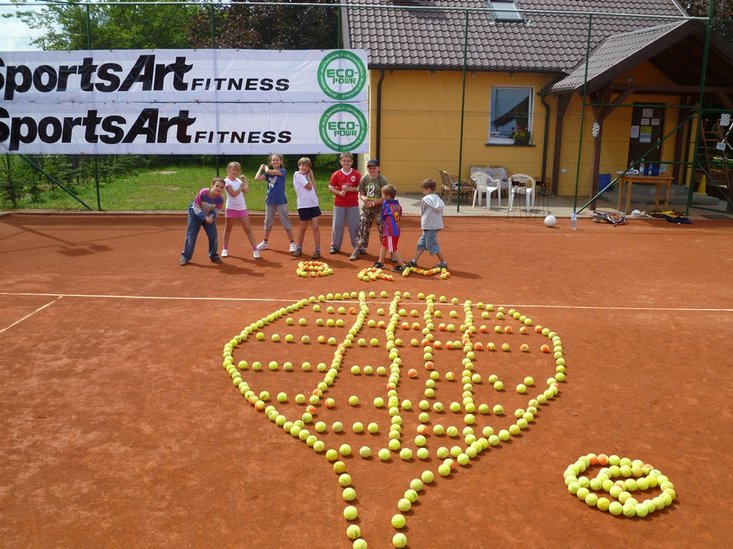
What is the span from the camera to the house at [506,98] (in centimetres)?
1816

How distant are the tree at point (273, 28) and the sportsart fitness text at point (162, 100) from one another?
6.49 metres

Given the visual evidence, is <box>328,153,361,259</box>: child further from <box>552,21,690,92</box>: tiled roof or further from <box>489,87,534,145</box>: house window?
<box>489,87,534,145</box>: house window

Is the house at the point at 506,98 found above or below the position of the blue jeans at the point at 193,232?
above

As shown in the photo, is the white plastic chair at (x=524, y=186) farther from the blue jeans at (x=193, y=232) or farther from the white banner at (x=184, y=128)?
the blue jeans at (x=193, y=232)

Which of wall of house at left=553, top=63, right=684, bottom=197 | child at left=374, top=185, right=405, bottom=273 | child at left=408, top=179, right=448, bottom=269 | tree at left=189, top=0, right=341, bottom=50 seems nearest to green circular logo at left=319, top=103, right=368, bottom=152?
child at left=374, top=185, right=405, bottom=273

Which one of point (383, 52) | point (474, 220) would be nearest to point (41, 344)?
point (474, 220)

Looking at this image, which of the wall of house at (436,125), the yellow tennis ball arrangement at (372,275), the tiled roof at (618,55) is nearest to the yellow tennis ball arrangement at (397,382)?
the yellow tennis ball arrangement at (372,275)

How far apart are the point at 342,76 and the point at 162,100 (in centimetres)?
385

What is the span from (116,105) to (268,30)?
10399 mm

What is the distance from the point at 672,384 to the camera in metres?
5.95

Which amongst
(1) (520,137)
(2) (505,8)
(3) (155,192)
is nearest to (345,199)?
(1) (520,137)

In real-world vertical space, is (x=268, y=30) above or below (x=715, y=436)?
above

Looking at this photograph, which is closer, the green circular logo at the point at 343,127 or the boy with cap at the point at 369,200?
the boy with cap at the point at 369,200

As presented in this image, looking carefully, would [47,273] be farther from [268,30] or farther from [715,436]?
[268,30]
